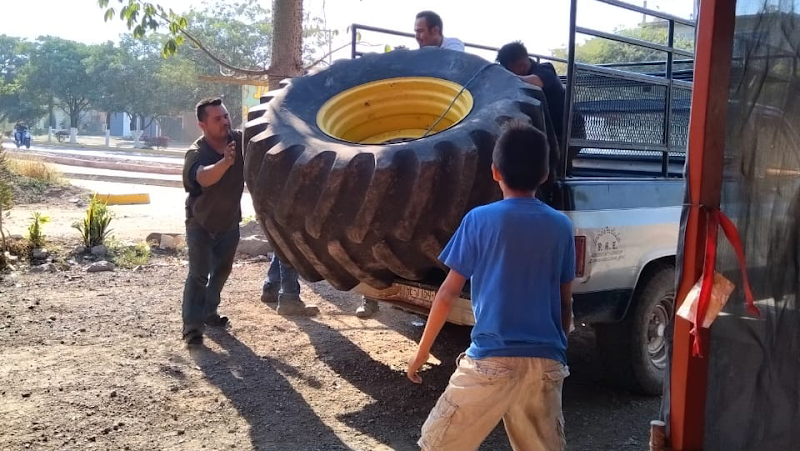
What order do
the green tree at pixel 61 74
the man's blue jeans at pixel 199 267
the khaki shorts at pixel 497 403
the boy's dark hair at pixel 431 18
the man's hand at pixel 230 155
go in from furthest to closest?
the green tree at pixel 61 74, the boy's dark hair at pixel 431 18, the man's blue jeans at pixel 199 267, the man's hand at pixel 230 155, the khaki shorts at pixel 497 403

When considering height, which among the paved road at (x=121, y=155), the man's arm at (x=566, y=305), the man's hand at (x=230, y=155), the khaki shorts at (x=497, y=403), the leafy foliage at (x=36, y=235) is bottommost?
the leafy foliage at (x=36, y=235)

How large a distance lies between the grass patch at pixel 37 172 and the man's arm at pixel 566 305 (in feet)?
51.7

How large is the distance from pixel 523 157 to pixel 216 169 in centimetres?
308

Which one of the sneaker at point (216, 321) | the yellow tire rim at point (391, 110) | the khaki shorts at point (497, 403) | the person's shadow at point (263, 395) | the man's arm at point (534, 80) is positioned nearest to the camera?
the khaki shorts at point (497, 403)

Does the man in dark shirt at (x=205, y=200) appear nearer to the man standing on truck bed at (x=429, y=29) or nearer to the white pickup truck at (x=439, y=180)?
the white pickup truck at (x=439, y=180)

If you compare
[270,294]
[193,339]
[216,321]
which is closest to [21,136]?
[270,294]

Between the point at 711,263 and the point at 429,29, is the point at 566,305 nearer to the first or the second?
the point at 711,263

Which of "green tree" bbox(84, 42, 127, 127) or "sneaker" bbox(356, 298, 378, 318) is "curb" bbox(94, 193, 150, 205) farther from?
Answer: "green tree" bbox(84, 42, 127, 127)

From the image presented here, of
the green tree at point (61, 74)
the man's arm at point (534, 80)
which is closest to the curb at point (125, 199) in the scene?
the man's arm at point (534, 80)

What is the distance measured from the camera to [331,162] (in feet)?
12.5

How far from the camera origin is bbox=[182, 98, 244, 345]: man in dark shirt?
18.1 ft

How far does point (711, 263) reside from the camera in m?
2.12

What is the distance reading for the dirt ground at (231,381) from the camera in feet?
13.3

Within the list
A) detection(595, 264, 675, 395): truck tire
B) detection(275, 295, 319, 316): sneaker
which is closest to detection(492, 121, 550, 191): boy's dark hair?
detection(595, 264, 675, 395): truck tire
